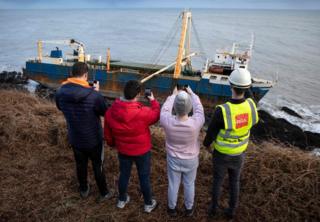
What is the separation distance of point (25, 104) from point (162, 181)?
4.58m

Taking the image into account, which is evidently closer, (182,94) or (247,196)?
(182,94)

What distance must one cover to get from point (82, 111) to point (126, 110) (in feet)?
1.91

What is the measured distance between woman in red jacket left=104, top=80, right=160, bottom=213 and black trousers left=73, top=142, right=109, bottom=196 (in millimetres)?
342

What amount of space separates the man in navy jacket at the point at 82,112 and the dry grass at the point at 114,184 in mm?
656

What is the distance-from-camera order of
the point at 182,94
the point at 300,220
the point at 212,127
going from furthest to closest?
1. the point at 300,220
2. the point at 212,127
3. the point at 182,94

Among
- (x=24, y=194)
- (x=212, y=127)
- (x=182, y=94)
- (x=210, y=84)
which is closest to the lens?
(x=182, y=94)

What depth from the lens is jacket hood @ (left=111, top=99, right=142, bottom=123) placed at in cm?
277

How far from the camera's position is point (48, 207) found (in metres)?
3.43

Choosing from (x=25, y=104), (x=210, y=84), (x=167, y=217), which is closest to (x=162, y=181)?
(x=167, y=217)

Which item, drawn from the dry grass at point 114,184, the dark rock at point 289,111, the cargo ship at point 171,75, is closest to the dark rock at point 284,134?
the cargo ship at point 171,75

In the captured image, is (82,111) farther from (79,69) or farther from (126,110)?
(126,110)

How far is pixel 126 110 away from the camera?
9.10 ft

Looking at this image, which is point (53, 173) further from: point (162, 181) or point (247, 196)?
point (247, 196)

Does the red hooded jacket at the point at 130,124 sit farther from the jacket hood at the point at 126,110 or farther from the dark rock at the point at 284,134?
the dark rock at the point at 284,134
